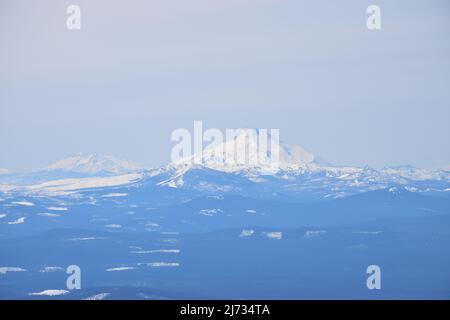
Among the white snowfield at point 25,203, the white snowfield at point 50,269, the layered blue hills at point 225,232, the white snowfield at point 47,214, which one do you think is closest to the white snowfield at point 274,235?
the layered blue hills at point 225,232

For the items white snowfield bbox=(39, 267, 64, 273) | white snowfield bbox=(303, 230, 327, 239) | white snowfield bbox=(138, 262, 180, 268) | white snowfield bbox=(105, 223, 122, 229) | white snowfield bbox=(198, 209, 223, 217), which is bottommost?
white snowfield bbox=(138, 262, 180, 268)

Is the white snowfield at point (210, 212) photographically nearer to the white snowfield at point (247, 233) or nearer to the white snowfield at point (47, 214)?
the white snowfield at point (247, 233)

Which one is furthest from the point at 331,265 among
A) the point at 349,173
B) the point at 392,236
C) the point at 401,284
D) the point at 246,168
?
the point at 246,168

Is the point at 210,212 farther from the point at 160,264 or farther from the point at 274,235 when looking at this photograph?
the point at 160,264

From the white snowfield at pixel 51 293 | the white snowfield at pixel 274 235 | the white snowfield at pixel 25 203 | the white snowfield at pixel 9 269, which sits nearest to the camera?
the white snowfield at pixel 51 293

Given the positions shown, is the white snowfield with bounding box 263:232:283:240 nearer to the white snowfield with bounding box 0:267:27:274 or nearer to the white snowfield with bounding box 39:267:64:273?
the white snowfield with bounding box 39:267:64:273

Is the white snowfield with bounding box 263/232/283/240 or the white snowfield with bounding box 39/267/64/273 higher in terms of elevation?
the white snowfield with bounding box 263/232/283/240

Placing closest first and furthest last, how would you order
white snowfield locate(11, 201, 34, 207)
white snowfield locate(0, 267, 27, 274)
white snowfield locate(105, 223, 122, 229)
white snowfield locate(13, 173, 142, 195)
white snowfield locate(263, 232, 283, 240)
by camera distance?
white snowfield locate(0, 267, 27, 274) → white snowfield locate(263, 232, 283, 240) → white snowfield locate(105, 223, 122, 229) → white snowfield locate(11, 201, 34, 207) → white snowfield locate(13, 173, 142, 195)

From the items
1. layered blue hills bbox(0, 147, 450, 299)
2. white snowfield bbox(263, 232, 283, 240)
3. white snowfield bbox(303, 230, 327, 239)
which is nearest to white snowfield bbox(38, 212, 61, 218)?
layered blue hills bbox(0, 147, 450, 299)

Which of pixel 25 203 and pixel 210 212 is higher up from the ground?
pixel 25 203

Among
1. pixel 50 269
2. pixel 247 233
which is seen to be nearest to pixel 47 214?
pixel 247 233
